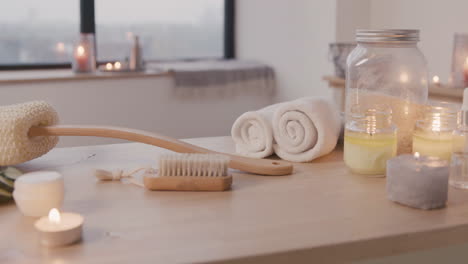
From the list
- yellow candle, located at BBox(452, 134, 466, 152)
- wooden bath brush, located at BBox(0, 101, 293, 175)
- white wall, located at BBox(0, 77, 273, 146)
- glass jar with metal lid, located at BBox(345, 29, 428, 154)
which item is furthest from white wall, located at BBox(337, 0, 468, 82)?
wooden bath brush, located at BBox(0, 101, 293, 175)

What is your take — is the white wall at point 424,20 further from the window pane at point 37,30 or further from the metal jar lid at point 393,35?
the window pane at point 37,30

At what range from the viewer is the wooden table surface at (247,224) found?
646mm

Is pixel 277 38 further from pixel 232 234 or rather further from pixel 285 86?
pixel 232 234

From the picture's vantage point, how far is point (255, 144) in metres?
1.08

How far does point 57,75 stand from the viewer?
2.46 metres

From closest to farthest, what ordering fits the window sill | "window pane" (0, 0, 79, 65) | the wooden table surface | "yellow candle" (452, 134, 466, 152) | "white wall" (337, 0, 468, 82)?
the wooden table surface
"yellow candle" (452, 134, 466, 152)
"white wall" (337, 0, 468, 82)
the window sill
"window pane" (0, 0, 79, 65)

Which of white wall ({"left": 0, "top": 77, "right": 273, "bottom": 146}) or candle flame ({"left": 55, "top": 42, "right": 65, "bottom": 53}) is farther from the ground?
candle flame ({"left": 55, "top": 42, "right": 65, "bottom": 53})

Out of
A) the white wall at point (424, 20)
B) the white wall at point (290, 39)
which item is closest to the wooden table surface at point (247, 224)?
the white wall at point (424, 20)

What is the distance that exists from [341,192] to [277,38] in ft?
6.79

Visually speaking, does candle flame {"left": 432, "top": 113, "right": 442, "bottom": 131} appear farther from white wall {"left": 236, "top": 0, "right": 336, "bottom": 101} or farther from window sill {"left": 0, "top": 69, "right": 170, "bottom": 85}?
window sill {"left": 0, "top": 69, "right": 170, "bottom": 85}

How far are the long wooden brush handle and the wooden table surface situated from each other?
0.6 inches

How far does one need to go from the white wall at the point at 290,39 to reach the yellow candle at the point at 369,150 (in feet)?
5.15

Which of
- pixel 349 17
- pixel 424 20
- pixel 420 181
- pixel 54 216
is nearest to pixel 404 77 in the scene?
pixel 420 181

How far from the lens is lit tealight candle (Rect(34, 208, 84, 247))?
2.14 ft
